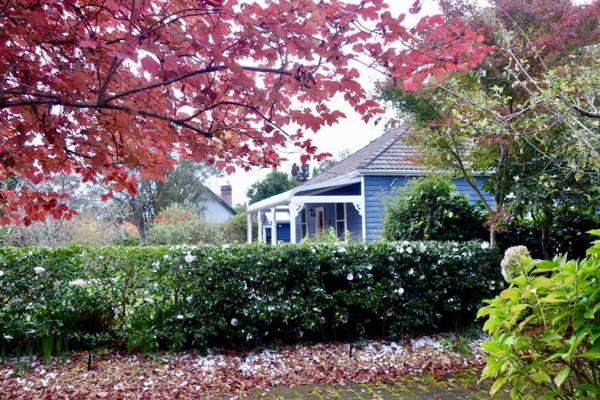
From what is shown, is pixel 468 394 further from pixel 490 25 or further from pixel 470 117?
pixel 490 25

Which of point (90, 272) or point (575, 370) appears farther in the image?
point (90, 272)

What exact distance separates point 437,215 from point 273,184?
26.8 meters

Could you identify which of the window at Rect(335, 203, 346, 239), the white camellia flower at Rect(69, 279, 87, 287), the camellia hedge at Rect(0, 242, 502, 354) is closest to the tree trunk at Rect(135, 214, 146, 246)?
the window at Rect(335, 203, 346, 239)

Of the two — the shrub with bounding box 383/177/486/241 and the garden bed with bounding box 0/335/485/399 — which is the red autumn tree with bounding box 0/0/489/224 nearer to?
the garden bed with bounding box 0/335/485/399

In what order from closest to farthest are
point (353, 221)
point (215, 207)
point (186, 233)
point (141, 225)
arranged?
point (353, 221) → point (186, 233) → point (141, 225) → point (215, 207)

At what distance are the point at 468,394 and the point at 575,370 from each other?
2.44 meters

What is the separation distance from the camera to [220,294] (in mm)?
5641

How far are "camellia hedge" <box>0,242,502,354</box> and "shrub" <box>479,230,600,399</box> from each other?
3.66 metres

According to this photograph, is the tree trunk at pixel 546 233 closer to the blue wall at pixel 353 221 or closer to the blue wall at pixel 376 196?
the blue wall at pixel 376 196

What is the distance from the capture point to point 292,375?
515 centimetres

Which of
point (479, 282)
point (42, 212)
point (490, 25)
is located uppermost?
point (490, 25)

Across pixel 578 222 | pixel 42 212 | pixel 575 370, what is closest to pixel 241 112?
pixel 42 212

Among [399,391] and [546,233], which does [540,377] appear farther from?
[546,233]

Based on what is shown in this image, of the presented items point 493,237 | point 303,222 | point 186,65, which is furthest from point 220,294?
point 303,222
